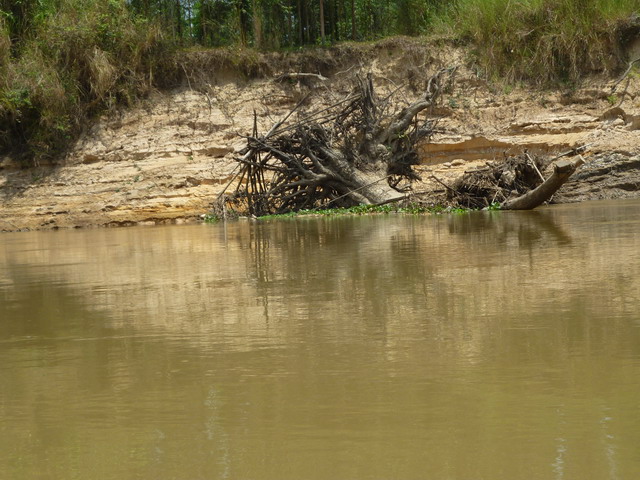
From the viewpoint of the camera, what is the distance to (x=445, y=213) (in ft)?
41.5

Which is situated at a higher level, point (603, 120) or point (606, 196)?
point (603, 120)

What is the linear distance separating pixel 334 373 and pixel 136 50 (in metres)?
19.6

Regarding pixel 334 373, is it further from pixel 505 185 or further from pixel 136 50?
pixel 136 50

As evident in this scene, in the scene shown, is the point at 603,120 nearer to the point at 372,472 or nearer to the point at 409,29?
the point at 409,29

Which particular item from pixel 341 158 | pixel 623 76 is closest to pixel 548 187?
pixel 341 158

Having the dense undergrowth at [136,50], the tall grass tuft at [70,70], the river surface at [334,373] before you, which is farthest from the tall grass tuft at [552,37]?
the river surface at [334,373]

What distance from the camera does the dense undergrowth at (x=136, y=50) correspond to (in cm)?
1947

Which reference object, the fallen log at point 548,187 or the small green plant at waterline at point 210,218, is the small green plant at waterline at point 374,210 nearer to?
the fallen log at point 548,187

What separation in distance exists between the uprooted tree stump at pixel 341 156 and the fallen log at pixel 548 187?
304cm

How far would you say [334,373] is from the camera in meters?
2.60

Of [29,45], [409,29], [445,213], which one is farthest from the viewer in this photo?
[409,29]

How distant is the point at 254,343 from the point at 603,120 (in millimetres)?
16555

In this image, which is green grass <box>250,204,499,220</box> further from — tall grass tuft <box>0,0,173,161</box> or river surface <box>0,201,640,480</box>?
tall grass tuft <box>0,0,173,161</box>

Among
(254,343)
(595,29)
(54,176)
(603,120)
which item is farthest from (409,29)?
(254,343)
